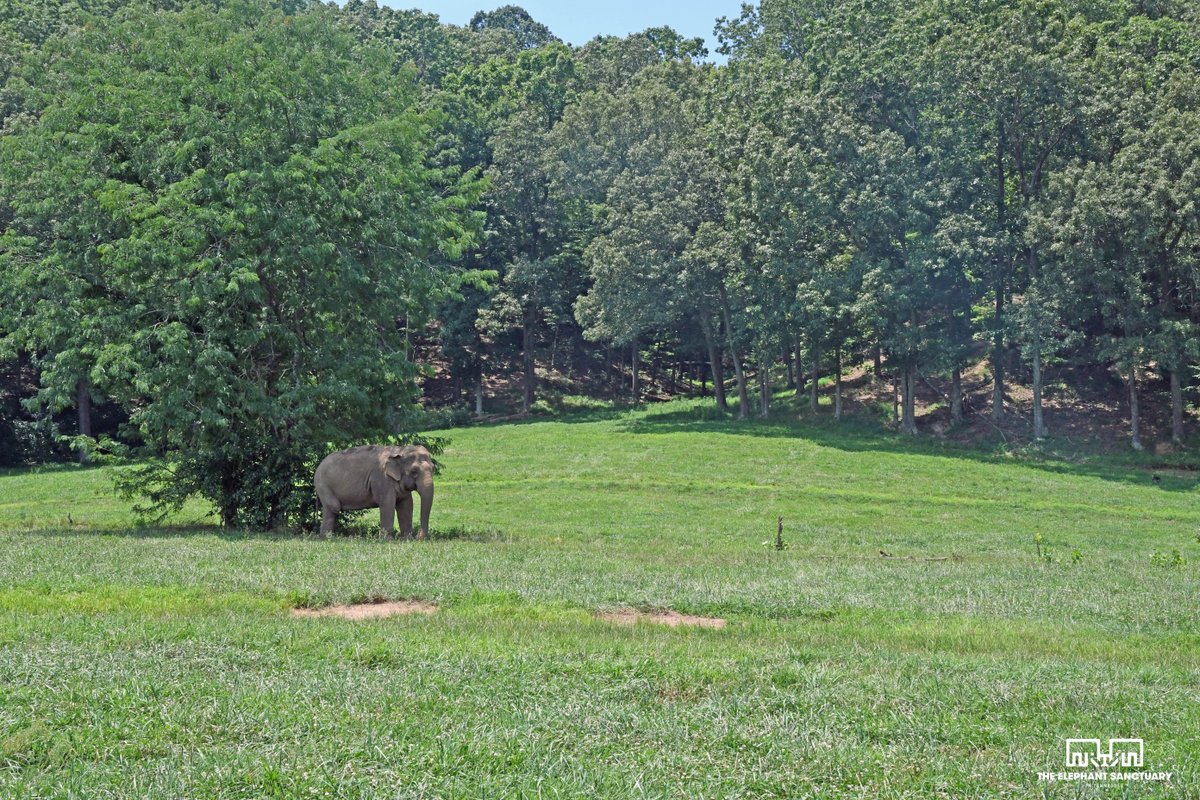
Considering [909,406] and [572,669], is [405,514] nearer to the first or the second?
[572,669]

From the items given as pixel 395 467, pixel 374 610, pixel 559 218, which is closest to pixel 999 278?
pixel 559 218

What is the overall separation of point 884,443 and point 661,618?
135 ft

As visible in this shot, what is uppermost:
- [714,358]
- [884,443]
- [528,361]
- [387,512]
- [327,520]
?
[528,361]

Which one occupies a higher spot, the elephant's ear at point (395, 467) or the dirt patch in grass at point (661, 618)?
the elephant's ear at point (395, 467)

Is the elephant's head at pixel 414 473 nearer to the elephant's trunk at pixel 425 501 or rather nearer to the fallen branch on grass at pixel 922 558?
the elephant's trunk at pixel 425 501

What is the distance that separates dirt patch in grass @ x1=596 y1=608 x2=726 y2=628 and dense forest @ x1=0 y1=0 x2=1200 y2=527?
11740mm

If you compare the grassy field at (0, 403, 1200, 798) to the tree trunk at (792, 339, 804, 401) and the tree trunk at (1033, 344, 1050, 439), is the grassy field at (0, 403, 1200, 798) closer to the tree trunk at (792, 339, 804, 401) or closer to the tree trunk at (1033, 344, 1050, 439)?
the tree trunk at (1033, 344, 1050, 439)

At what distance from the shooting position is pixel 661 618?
543 inches

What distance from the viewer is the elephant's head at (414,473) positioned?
76.1ft

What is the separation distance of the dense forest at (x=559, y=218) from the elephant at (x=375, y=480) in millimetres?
1438

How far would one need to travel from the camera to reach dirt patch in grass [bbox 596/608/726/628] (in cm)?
1327

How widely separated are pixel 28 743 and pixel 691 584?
34.7ft

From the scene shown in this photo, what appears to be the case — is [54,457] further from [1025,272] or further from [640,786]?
[640,786]

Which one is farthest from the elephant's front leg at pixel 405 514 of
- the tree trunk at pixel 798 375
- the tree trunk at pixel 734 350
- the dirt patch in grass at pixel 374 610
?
the tree trunk at pixel 798 375
